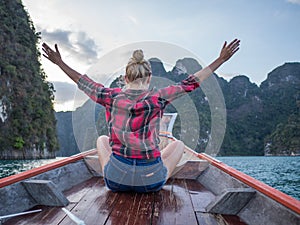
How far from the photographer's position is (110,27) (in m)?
3.15

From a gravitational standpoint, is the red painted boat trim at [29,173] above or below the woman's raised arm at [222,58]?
below

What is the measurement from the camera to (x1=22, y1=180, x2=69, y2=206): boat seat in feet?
5.11

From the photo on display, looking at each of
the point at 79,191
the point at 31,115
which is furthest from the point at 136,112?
the point at 31,115

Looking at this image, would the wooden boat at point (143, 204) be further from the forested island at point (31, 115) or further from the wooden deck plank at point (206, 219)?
the forested island at point (31, 115)

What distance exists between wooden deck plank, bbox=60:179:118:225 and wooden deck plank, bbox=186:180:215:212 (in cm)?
53

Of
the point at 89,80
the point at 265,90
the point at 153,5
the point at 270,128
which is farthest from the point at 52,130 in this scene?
the point at 265,90

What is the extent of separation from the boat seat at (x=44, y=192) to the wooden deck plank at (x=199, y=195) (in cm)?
82

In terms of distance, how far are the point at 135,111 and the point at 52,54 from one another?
2.26ft

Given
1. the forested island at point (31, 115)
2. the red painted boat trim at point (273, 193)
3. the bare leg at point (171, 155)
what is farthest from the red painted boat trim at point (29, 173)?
the forested island at point (31, 115)

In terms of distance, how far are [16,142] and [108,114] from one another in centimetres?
2593

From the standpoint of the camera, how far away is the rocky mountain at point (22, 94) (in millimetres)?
24922

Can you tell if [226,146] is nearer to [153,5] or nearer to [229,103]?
[229,103]

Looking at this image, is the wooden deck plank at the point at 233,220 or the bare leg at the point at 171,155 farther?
the bare leg at the point at 171,155

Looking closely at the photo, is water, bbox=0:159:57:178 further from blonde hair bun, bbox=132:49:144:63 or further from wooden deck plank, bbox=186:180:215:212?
blonde hair bun, bbox=132:49:144:63
